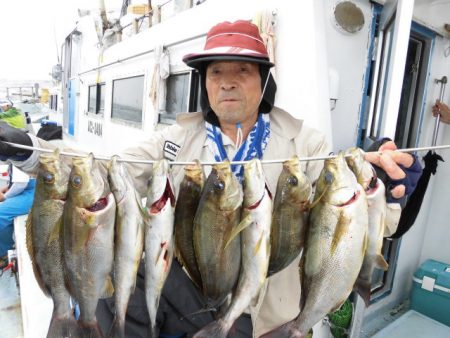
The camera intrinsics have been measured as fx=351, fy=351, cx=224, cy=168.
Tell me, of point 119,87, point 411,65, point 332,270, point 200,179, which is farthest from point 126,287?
point 119,87

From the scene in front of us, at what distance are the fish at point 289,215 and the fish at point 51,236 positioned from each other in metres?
1.06

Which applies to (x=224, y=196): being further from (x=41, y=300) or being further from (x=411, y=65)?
(x=411, y=65)

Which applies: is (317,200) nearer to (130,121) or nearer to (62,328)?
(62,328)

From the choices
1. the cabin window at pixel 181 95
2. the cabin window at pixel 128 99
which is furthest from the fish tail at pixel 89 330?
the cabin window at pixel 128 99

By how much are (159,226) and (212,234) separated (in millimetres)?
264

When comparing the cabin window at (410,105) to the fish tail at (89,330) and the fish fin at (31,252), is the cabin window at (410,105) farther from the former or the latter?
the fish fin at (31,252)

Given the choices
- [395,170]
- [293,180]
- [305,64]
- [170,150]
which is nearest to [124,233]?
[170,150]

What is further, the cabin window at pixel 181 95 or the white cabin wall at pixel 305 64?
the cabin window at pixel 181 95

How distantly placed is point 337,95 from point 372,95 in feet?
1.08

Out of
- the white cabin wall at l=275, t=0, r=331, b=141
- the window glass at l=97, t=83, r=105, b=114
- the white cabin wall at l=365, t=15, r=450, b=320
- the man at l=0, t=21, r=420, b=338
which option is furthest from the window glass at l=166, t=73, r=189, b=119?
the window glass at l=97, t=83, r=105, b=114

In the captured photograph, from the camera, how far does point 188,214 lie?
1868mm

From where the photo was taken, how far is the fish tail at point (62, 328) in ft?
5.69

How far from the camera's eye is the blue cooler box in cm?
386

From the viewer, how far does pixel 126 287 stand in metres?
1.76
